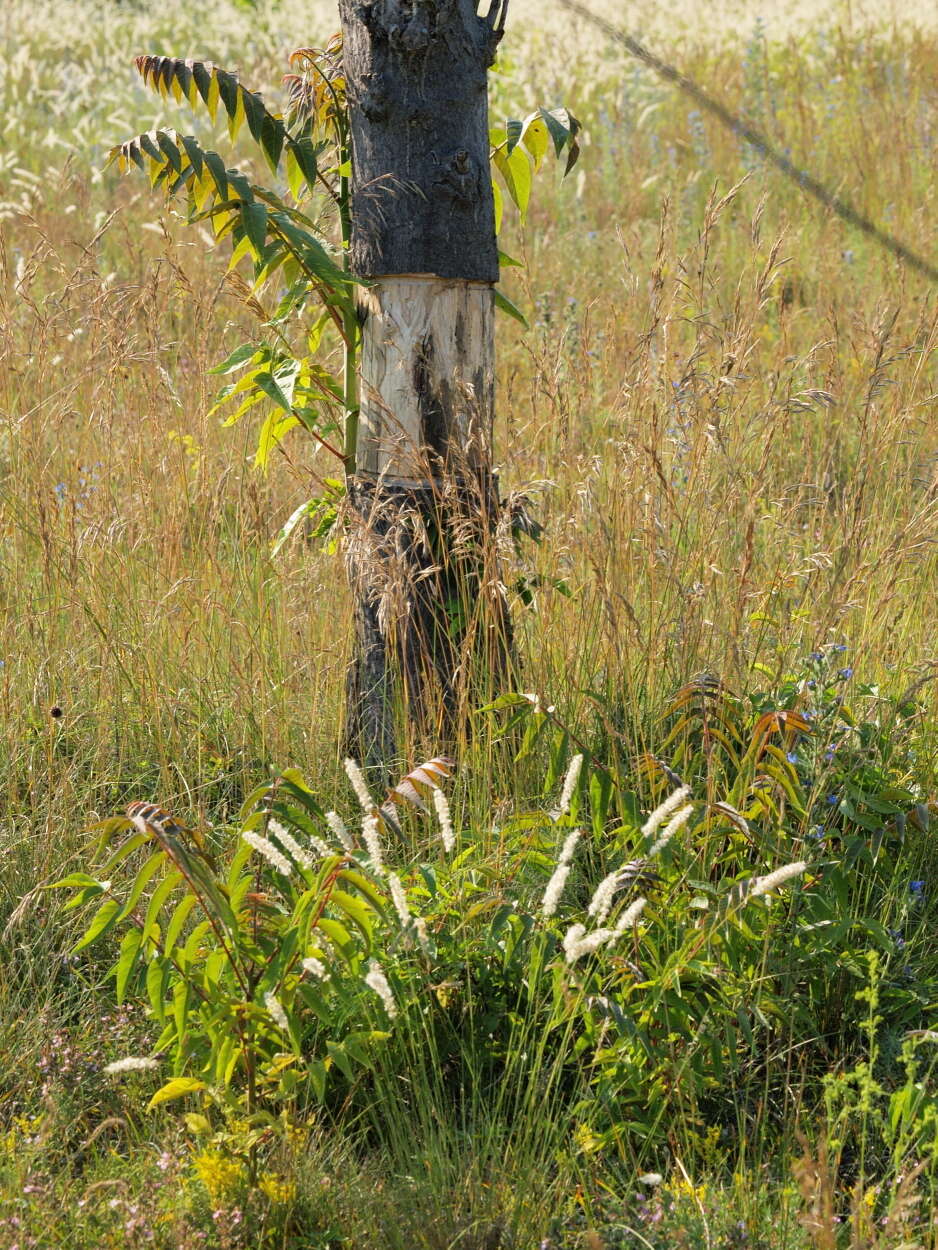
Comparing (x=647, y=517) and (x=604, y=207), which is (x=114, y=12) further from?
(x=647, y=517)

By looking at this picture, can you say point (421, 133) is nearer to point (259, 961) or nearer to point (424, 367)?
point (424, 367)

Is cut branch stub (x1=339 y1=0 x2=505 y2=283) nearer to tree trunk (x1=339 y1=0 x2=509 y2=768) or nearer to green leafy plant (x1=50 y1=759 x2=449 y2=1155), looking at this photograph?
tree trunk (x1=339 y1=0 x2=509 y2=768)

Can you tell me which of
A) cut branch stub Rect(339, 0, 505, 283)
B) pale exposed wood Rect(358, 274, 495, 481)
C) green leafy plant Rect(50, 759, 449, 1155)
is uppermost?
cut branch stub Rect(339, 0, 505, 283)

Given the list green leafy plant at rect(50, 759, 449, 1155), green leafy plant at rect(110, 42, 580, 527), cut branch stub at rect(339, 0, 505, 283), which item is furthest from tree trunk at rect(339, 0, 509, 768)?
green leafy plant at rect(50, 759, 449, 1155)

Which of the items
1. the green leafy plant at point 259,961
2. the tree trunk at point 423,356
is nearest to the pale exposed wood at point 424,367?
the tree trunk at point 423,356

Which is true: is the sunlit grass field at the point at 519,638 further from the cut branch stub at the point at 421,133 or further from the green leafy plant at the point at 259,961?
the cut branch stub at the point at 421,133

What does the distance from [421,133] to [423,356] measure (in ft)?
1.54

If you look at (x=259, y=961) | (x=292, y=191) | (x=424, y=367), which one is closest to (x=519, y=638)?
(x=424, y=367)

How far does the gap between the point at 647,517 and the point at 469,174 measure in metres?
0.84

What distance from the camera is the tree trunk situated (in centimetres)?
270

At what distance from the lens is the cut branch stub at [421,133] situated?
270 centimetres

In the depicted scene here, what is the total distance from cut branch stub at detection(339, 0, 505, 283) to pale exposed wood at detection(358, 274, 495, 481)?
0.06m

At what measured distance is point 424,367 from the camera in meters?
2.83

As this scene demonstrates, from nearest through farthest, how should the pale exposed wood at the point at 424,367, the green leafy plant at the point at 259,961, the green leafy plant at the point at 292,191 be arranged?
the green leafy plant at the point at 259,961
the green leafy plant at the point at 292,191
the pale exposed wood at the point at 424,367
